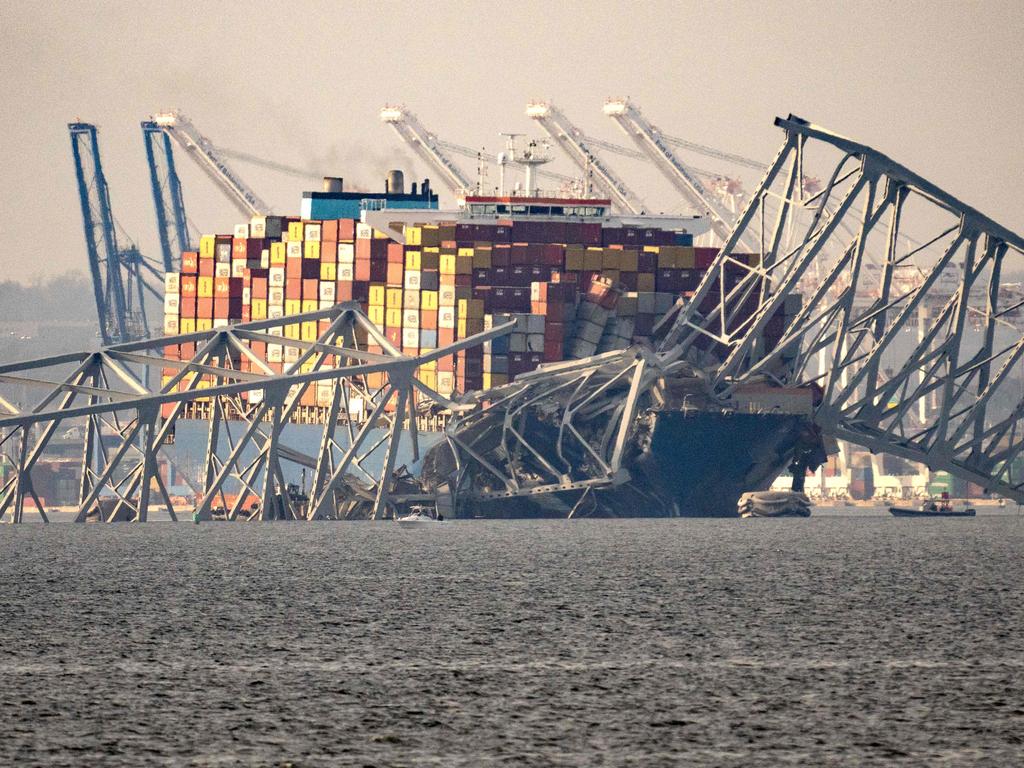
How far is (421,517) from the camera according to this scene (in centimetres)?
12131

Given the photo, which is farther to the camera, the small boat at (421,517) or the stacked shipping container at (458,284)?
the stacked shipping container at (458,284)

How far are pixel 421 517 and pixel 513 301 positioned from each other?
22193mm

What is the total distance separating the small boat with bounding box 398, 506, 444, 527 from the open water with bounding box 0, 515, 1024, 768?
132 ft

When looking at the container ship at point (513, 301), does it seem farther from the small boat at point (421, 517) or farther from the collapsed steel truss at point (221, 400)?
the collapsed steel truss at point (221, 400)

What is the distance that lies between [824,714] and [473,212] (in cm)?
11295

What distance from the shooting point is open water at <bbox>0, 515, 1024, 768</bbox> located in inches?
1190

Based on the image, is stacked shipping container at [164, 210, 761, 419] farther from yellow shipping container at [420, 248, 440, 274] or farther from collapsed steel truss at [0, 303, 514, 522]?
collapsed steel truss at [0, 303, 514, 522]

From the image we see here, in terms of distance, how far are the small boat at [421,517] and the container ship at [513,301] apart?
153 centimetres

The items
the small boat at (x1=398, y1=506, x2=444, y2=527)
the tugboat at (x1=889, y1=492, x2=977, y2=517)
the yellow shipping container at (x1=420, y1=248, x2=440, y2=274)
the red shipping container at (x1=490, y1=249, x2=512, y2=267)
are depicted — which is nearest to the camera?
the small boat at (x1=398, y1=506, x2=444, y2=527)

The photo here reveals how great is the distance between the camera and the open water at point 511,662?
30.2 metres

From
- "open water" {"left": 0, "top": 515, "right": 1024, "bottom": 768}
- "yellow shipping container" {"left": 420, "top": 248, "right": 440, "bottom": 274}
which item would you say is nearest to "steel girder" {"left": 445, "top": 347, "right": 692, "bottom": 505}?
"yellow shipping container" {"left": 420, "top": 248, "right": 440, "bottom": 274}

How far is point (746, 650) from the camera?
43000 mm

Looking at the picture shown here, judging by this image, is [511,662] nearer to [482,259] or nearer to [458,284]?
[482,259]

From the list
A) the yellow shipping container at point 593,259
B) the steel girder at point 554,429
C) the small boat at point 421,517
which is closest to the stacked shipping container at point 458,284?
the yellow shipping container at point 593,259
